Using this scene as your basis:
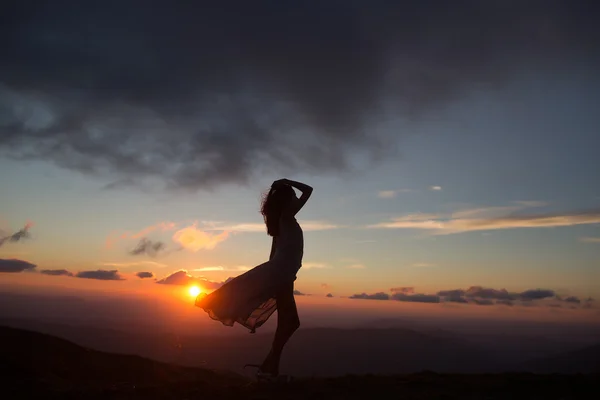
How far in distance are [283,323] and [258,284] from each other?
801 mm

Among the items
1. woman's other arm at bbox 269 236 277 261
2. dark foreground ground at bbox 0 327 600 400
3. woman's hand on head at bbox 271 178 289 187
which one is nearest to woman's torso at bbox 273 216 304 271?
woman's other arm at bbox 269 236 277 261

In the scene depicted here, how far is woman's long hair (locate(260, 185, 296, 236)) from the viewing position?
323 inches

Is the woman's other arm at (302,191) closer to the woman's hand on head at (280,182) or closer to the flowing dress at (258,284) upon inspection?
the woman's hand on head at (280,182)

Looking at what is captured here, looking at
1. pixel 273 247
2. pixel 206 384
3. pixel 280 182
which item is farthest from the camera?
pixel 273 247

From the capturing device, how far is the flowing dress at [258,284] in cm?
802

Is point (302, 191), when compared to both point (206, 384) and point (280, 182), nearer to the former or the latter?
point (280, 182)

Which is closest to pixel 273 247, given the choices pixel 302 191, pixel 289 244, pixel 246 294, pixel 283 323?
pixel 289 244

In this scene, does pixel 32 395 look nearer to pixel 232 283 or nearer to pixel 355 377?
pixel 232 283

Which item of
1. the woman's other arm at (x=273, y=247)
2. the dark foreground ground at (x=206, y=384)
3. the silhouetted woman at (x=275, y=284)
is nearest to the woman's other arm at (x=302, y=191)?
the silhouetted woman at (x=275, y=284)

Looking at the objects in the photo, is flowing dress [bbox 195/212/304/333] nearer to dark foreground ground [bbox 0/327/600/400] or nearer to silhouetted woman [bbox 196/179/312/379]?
silhouetted woman [bbox 196/179/312/379]

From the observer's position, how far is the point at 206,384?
24.6ft

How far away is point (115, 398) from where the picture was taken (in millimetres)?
6484

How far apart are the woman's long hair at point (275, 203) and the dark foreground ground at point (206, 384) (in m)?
2.61

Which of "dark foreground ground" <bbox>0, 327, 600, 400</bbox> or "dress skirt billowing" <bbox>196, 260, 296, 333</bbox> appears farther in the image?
"dress skirt billowing" <bbox>196, 260, 296, 333</bbox>
